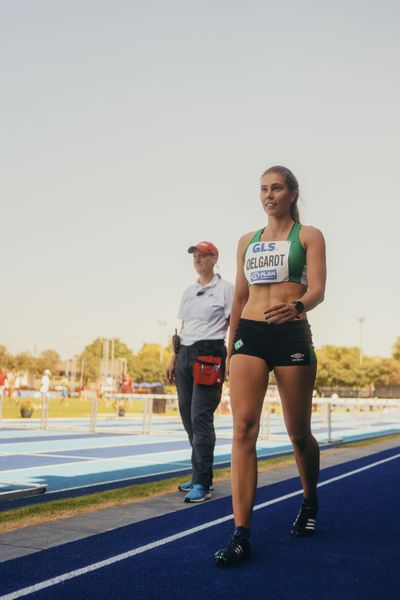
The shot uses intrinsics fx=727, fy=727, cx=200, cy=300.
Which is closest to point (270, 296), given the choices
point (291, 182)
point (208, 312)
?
point (291, 182)

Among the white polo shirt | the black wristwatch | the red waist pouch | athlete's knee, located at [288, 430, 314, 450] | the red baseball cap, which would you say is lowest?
athlete's knee, located at [288, 430, 314, 450]

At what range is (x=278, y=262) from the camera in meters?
4.27

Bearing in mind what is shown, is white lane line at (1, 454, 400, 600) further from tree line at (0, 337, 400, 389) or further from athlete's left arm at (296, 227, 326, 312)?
tree line at (0, 337, 400, 389)

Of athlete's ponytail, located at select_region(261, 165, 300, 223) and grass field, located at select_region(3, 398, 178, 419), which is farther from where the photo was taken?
grass field, located at select_region(3, 398, 178, 419)

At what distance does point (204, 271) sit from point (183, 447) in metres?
7.95

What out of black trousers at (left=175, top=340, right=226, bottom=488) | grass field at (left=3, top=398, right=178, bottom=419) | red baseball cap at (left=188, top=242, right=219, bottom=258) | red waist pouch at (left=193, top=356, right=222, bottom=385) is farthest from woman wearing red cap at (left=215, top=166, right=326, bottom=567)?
grass field at (left=3, top=398, right=178, bottom=419)

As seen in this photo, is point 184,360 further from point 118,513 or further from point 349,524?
point 349,524

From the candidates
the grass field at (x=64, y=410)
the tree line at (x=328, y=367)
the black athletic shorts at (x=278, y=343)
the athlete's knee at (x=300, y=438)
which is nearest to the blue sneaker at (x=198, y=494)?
the athlete's knee at (x=300, y=438)

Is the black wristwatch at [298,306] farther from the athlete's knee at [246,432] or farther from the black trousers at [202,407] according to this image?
the black trousers at [202,407]

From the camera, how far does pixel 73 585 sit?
3268mm

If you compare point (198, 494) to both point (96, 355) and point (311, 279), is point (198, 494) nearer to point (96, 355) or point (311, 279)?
point (311, 279)

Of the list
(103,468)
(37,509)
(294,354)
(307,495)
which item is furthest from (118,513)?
(103,468)

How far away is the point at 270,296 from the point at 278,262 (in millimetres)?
205

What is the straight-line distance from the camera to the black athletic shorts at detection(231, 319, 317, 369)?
417cm
